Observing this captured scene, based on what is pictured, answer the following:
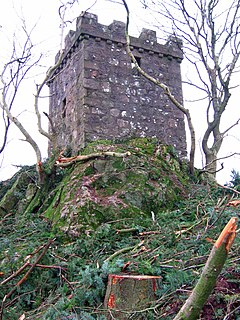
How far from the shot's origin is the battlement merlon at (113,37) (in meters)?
7.22

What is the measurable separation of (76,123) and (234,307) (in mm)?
4943

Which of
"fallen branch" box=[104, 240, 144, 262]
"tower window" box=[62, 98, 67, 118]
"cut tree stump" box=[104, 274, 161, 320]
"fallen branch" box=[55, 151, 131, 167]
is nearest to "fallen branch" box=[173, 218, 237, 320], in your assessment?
"cut tree stump" box=[104, 274, 161, 320]

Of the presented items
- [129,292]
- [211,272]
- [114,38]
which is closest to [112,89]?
[114,38]

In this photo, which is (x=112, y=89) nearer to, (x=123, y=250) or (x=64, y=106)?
(x=64, y=106)

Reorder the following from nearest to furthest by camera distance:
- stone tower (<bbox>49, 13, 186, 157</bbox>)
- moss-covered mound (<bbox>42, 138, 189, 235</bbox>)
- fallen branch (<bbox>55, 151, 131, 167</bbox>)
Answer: moss-covered mound (<bbox>42, 138, 189, 235</bbox>) < fallen branch (<bbox>55, 151, 131, 167</bbox>) < stone tower (<bbox>49, 13, 186, 157</bbox>)

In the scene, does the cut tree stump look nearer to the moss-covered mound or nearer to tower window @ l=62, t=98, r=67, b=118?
the moss-covered mound

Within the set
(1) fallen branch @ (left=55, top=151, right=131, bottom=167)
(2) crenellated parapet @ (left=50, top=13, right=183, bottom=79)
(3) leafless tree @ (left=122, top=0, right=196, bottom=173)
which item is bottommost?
(1) fallen branch @ (left=55, top=151, right=131, bottom=167)

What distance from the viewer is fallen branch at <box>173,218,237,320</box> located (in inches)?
61.8

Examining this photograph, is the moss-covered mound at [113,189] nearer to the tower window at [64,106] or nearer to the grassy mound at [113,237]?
the grassy mound at [113,237]

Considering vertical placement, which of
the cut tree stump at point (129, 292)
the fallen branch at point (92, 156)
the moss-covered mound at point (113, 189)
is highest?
the fallen branch at point (92, 156)

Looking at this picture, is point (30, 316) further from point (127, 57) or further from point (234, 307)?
point (127, 57)

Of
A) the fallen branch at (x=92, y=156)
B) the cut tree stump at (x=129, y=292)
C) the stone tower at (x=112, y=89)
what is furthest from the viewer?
the stone tower at (x=112, y=89)

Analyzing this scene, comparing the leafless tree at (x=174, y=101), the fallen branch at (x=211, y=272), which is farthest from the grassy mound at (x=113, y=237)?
the fallen branch at (x=211, y=272)

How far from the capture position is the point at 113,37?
7.38 meters
